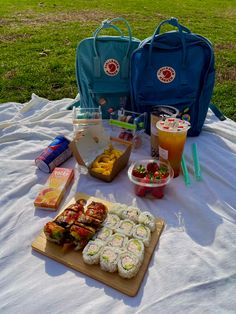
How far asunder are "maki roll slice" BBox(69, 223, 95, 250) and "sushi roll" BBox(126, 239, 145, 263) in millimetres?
129

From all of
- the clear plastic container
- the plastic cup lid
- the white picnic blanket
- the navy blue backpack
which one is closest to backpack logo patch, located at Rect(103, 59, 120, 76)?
the navy blue backpack

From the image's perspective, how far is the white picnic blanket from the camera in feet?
2.86

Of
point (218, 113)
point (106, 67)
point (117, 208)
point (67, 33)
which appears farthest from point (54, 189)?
point (67, 33)

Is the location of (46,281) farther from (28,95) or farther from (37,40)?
(37,40)

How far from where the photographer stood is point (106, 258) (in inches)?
36.2

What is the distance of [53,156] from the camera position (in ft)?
4.50

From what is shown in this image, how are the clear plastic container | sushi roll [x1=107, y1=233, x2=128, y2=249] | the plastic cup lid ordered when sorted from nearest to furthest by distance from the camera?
sushi roll [x1=107, y1=233, x2=128, y2=249]
the plastic cup lid
the clear plastic container

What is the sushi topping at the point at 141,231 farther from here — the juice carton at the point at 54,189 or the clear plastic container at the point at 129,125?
the clear plastic container at the point at 129,125

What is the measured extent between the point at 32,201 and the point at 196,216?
0.66 meters

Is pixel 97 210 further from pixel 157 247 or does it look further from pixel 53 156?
pixel 53 156

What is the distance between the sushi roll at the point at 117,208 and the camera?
1.10 metres

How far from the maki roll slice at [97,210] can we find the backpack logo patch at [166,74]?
2.51ft

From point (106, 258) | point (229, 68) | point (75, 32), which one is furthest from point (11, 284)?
point (75, 32)

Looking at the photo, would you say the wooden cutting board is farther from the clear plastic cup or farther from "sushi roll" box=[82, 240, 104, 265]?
the clear plastic cup
